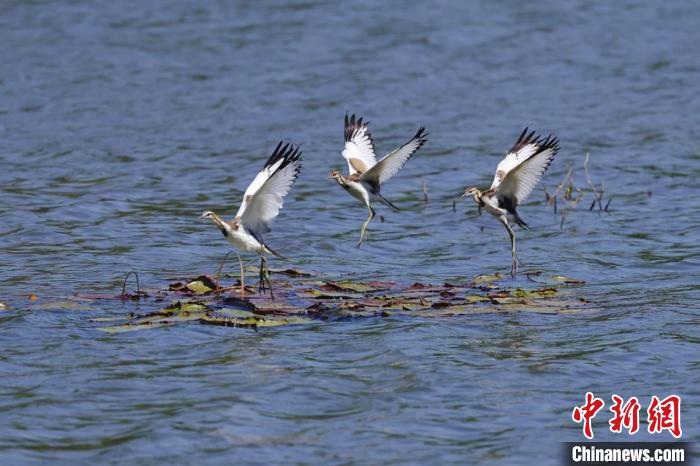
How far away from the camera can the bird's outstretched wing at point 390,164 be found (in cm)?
1473

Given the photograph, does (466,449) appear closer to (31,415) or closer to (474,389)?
(474,389)

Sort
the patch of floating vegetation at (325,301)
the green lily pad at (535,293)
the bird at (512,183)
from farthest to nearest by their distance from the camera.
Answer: the bird at (512,183)
the green lily pad at (535,293)
the patch of floating vegetation at (325,301)

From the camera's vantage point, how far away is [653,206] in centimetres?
1814

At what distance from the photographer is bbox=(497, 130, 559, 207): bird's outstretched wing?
1423 centimetres

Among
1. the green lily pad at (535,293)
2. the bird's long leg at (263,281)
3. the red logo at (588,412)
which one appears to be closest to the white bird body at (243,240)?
the bird's long leg at (263,281)

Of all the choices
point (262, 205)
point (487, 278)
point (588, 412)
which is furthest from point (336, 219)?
point (588, 412)

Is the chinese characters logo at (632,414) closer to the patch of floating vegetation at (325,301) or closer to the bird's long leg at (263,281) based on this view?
the patch of floating vegetation at (325,301)

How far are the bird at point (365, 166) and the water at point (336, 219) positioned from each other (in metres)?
0.71

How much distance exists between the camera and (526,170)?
1466 centimetres

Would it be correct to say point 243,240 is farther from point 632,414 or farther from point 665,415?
point 665,415

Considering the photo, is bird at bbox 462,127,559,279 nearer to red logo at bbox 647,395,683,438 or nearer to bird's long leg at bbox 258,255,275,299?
bird's long leg at bbox 258,255,275,299

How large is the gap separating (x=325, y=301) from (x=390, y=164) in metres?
3.12

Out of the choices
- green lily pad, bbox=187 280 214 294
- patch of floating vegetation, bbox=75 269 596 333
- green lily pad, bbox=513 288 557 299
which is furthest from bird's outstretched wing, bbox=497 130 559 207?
green lily pad, bbox=187 280 214 294

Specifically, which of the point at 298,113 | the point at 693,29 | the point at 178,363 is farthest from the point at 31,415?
the point at 693,29
